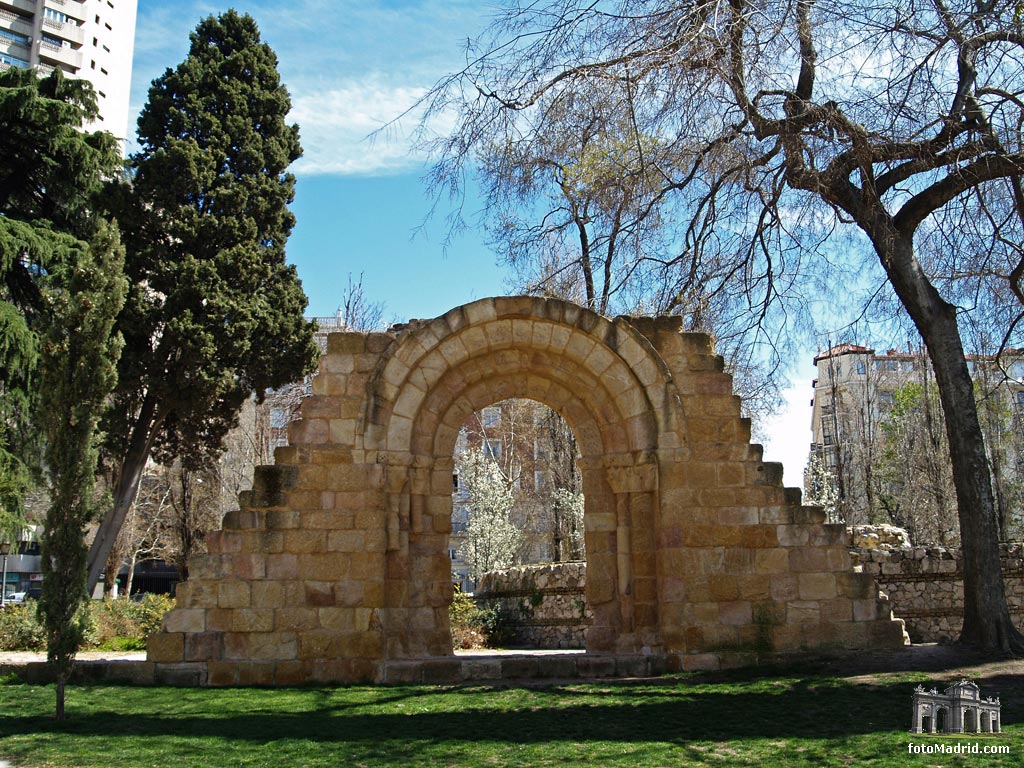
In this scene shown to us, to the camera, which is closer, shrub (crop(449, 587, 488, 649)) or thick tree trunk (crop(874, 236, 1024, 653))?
thick tree trunk (crop(874, 236, 1024, 653))

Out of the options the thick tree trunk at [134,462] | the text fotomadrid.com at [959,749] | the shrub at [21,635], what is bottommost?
the shrub at [21,635]

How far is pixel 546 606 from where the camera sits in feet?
48.3

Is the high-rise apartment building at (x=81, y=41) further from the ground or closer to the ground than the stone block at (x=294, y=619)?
further from the ground

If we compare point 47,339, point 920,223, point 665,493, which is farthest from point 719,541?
point 47,339

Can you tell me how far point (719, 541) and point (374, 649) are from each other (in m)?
3.72

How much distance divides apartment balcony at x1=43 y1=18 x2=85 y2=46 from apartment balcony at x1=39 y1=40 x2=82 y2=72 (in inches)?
20.5

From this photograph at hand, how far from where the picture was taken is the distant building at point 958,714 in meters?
5.84

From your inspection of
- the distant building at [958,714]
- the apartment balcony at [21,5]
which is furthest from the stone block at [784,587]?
the apartment balcony at [21,5]

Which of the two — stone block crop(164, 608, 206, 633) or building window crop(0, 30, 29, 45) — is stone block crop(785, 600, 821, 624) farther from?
building window crop(0, 30, 29, 45)

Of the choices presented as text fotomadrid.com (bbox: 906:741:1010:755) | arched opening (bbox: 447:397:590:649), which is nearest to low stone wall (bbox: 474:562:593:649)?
arched opening (bbox: 447:397:590:649)

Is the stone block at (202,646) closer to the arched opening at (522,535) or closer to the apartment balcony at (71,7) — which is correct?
the arched opening at (522,535)

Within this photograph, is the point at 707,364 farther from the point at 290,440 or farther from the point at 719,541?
the point at 290,440

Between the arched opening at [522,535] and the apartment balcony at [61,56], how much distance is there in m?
31.4

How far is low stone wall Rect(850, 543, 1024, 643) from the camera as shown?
1314 centimetres
